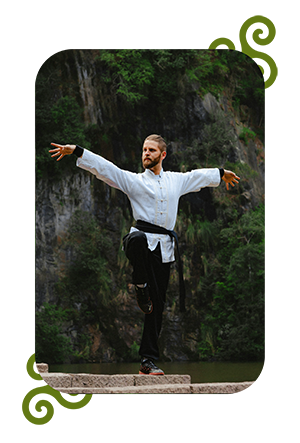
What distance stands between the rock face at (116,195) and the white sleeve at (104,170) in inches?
129

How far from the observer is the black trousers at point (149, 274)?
444 centimetres

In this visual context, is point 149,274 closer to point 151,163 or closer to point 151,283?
point 151,283

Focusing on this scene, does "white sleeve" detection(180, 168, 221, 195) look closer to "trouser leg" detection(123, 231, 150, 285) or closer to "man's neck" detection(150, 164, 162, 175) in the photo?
"man's neck" detection(150, 164, 162, 175)

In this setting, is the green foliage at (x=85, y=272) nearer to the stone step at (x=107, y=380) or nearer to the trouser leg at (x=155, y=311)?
the stone step at (x=107, y=380)

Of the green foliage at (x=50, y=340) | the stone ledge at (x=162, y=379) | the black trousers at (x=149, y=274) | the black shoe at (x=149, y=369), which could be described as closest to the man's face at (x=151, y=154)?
the black trousers at (x=149, y=274)

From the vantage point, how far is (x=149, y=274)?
4.59 m

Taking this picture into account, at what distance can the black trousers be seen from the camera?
175 inches

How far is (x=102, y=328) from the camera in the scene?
25.2 feet

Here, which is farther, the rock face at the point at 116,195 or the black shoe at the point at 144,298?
the rock face at the point at 116,195

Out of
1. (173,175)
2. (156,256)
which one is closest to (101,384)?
(156,256)

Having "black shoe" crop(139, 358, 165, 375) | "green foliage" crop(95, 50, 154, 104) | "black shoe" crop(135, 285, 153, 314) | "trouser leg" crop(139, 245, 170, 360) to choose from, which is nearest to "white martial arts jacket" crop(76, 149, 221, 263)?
"trouser leg" crop(139, 245, 170, 360)

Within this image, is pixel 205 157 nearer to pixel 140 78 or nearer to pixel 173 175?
pixel 140 78

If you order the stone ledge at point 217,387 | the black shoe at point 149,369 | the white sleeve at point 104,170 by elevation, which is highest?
the white sleeve at point 104,170

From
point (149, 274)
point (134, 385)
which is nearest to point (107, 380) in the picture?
point (134, 385)
